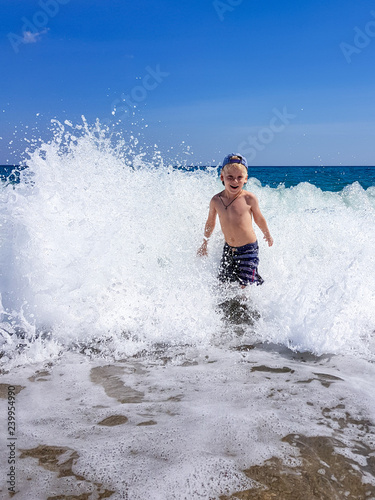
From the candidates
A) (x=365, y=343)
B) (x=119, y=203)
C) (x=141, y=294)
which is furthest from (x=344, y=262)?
(x=119, y=203)

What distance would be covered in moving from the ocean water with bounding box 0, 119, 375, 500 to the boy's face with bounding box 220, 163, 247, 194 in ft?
2.61

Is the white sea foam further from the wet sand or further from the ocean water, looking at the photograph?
the wet sand

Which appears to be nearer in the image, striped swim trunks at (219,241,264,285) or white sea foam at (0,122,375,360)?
white sea foam at (0,122,375,360)

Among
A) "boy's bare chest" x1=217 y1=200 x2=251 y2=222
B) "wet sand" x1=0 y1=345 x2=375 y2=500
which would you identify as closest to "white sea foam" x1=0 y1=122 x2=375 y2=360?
"wet sand" x1=0 y1=345 x2=375 y2=500

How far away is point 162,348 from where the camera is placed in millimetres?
2994

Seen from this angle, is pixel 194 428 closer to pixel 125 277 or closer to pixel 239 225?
pixel 125 277

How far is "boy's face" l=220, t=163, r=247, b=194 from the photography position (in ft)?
12.8

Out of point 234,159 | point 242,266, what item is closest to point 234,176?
point 234,159

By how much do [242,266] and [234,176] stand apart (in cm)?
92

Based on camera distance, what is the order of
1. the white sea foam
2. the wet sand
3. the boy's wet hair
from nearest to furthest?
the wet sand < the white sea foam < the boy's wet hair

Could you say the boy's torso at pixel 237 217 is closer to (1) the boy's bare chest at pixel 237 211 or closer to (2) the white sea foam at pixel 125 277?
(1) the boy's bare chest at pixel 237 211

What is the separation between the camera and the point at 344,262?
3.92 m

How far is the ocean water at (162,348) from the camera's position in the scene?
5.51 feet

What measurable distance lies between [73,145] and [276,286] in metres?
2.72
